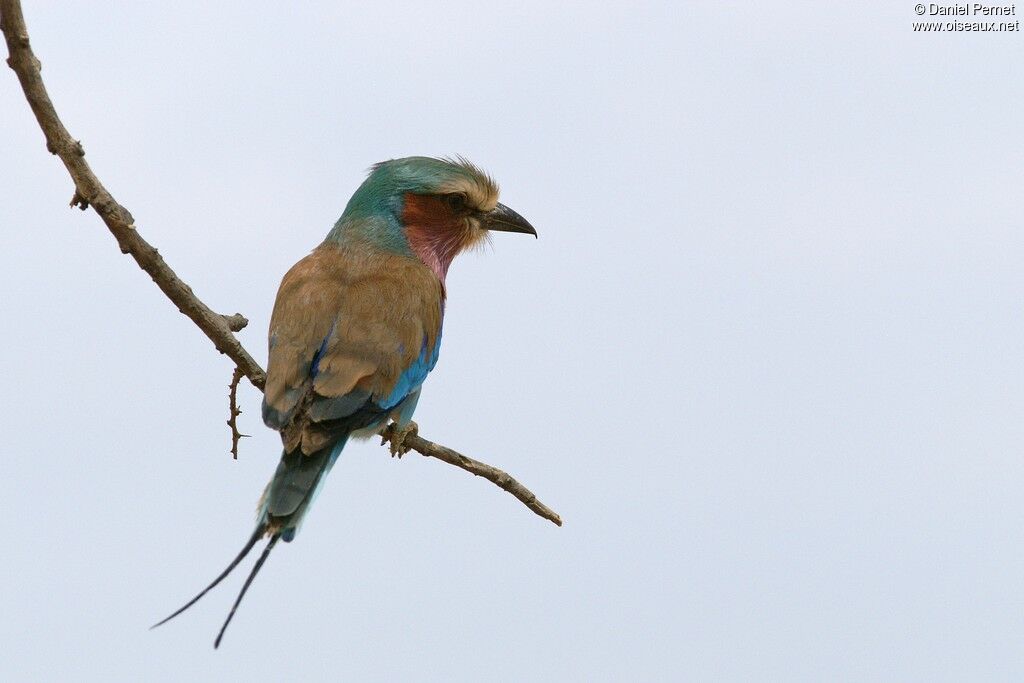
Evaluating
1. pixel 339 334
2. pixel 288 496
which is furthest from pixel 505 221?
pixel 288 496

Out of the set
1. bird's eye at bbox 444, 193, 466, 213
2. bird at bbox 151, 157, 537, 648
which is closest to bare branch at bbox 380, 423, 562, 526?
bird at bbox 151, 157, 537, 648

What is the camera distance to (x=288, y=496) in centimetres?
421

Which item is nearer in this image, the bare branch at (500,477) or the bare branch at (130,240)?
the bare branch at (130,240)

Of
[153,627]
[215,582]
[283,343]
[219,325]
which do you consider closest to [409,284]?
[283,343]

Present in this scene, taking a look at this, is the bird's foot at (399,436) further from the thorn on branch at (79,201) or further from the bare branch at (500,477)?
the thorn on branch at (79,201)

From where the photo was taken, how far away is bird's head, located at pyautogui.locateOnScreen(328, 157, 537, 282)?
18.2ft

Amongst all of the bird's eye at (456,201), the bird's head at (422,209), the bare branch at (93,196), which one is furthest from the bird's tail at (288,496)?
the bird's eye at (456,201)

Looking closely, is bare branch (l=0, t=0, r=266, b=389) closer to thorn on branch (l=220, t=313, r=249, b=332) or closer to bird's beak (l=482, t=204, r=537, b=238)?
thorn on branch (l=220, t=313, r=249, b=332)

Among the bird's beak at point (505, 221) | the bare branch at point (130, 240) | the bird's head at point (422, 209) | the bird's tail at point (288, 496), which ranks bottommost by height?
the bird's tail at point (288, 496)

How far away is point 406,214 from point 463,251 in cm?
43

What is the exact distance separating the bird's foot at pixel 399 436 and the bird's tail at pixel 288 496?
481mm

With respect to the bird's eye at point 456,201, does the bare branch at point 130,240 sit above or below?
below

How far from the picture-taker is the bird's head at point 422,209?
18.2ft

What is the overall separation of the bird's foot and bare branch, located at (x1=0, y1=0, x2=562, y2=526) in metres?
0.23
